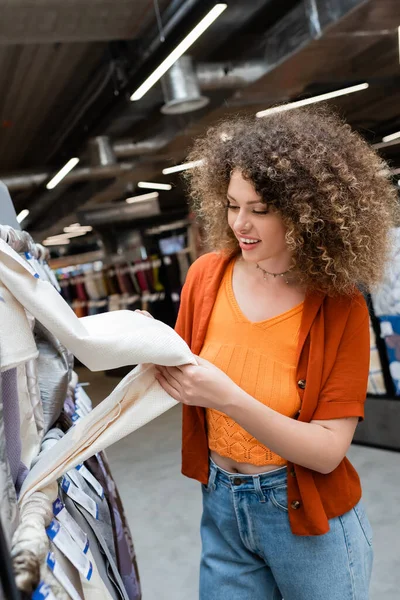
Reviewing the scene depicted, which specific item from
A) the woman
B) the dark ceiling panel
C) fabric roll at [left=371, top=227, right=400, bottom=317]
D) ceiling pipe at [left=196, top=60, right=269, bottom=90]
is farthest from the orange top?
ceiling pipe at [left=196, top=60, right=269, bottom=90]

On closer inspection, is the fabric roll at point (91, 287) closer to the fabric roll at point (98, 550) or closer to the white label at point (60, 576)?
the fabric roll at point (98, 550)

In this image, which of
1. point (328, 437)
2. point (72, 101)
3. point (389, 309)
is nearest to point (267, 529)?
point (328, 437)

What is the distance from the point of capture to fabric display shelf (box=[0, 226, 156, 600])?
2.65 ft

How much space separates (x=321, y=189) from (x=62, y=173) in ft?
29.8

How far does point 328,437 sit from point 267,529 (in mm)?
266

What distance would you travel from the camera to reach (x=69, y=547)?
943 millimetres

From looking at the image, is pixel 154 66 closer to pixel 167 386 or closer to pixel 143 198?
pixel 143 198

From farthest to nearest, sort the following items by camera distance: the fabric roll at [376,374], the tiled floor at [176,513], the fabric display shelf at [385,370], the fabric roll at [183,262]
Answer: the fabric roll at [183,262]
the fabric roll at [376,374]
the fabric display shelf at [385,370]
the tiled floor at [176,513]

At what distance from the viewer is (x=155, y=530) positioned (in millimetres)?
3725

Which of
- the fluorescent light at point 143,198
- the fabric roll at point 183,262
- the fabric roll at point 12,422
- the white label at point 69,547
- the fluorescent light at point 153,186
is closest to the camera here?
the white label at point 69,547

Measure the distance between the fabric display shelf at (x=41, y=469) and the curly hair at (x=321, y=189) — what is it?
563 mm

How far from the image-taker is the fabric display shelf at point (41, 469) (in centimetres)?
81

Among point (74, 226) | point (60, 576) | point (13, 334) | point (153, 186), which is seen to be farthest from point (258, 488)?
point (74, 226)

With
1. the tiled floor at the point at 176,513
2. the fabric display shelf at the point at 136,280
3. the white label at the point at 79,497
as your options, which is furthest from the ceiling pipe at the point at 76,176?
the white label at the point at 79,497
